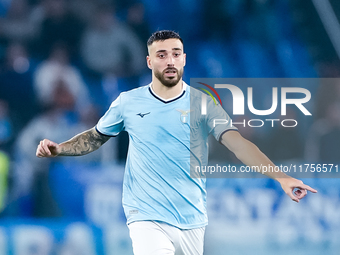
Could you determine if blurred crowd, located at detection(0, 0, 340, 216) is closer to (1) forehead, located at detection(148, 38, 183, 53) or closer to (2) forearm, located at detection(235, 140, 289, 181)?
(1) forehead, located at detection(148, 38, 183, 53)

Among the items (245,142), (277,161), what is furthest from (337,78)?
(245,142)

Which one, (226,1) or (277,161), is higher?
(226,1)

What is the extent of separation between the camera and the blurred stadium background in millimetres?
5105

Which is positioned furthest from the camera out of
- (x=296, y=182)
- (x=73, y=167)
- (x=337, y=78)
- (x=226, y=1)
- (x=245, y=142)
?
(x=226, y=1)

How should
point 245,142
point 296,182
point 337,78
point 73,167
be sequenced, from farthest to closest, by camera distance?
point 337,78, point 73,167, point 245,142, point 296,182

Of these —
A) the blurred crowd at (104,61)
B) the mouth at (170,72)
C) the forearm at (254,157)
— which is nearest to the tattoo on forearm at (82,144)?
the mouth at (170,72)

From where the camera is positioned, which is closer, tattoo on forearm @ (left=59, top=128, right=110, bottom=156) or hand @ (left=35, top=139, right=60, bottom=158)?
hand @ (left=35, top=139, right=60, bottom=158)

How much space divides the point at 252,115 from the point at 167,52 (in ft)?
9.05

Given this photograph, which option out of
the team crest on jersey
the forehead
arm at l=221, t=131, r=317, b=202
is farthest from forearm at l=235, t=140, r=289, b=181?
the forehead

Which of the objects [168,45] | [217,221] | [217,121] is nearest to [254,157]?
[217,121]

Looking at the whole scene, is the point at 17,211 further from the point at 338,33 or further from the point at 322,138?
the point at 338,33

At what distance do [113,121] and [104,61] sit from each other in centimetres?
276

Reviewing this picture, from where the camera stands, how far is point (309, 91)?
590 centimetres

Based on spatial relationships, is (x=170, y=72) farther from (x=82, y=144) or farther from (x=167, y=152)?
(x=82, y=144)
